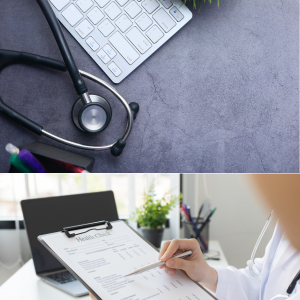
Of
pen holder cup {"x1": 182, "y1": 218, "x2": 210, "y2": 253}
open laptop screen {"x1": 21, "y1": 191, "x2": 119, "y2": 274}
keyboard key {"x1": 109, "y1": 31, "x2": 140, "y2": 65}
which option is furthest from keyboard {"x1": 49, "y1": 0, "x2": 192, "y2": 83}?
pen holder cup {"x1": 182, "y1": 218, "x2": 210, "y2": 253}

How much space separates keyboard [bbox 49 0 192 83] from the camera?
2.48 feet

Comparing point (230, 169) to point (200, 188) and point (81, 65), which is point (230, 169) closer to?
point (200, 188)

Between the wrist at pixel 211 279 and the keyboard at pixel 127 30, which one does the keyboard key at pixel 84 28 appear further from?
the wrist at pixel 211 279

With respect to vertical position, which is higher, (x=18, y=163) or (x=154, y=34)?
(x=154, y=34)

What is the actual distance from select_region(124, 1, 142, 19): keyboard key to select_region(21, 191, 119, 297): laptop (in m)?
0.49

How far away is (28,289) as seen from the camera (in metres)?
0.58

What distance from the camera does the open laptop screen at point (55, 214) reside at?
0.61 metres

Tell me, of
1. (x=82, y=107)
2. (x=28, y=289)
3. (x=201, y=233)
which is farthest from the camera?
(x=201, y=233)

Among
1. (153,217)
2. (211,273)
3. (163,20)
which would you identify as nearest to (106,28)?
(163,20)

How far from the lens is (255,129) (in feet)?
2.71

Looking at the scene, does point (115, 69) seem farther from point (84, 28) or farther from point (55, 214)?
point (55, 214)

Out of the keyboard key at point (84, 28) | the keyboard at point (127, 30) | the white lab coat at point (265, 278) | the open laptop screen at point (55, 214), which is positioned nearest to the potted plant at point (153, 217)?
the open laptop screen at point (55, 214)

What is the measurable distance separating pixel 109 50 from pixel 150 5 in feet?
0.54

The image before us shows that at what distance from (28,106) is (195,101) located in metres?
0.46
